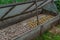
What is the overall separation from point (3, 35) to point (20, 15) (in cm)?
131

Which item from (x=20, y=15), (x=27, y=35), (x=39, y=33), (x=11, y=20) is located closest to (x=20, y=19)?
(x=20, y=15)

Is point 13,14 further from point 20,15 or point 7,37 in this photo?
point 7,37

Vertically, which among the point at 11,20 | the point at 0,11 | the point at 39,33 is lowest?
the point at 39,33

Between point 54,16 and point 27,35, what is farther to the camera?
point 54,16

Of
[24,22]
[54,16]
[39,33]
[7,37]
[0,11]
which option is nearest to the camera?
[7,37]

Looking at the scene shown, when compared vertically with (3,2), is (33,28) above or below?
below

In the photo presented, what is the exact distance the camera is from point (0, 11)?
4.77m

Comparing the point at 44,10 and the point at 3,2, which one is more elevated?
the point at 3,2

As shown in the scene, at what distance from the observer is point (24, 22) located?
564 cm

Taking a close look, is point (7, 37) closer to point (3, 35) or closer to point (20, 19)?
point (3, 35)

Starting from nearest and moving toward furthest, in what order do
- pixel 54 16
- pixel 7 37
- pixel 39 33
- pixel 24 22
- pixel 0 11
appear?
pixel 7 37, pixel 0 11, pixel 39 33, pixel 24 22, pixel 54 16

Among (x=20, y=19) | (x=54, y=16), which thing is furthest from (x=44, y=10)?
(x=20, y=19)

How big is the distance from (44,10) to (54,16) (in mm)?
535

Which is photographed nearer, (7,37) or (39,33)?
(7,37)
